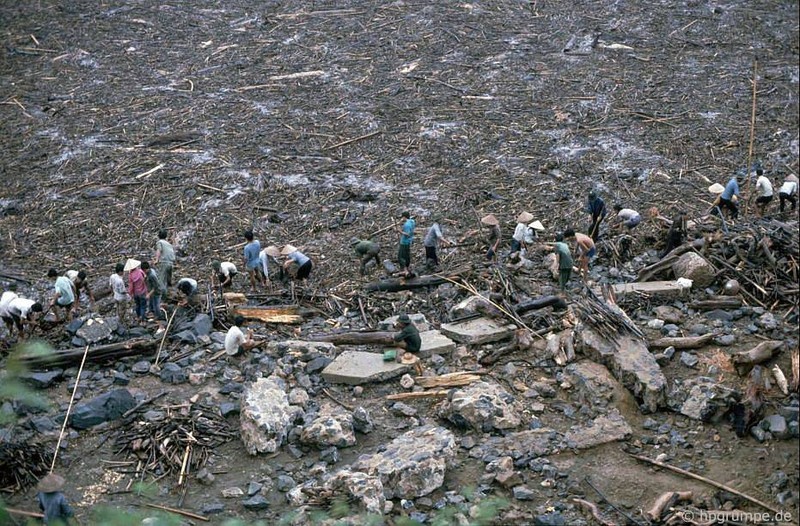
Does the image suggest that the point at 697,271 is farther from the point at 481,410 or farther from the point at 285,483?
Result: the point at 285,483

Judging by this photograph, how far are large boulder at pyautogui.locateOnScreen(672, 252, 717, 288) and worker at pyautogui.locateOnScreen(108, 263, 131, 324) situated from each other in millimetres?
7918

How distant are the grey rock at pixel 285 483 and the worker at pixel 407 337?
7.94 ft

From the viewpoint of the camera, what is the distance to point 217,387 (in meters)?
10.7

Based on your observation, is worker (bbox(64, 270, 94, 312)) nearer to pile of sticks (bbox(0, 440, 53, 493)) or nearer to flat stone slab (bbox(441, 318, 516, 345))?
pile of sticks (bbox(0, 440, 53, 493))

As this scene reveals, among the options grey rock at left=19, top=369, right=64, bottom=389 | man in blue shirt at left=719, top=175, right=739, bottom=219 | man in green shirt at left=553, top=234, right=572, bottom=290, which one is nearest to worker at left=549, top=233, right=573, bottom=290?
man in green shirt at left=553, top=234, right=572, bottom=290

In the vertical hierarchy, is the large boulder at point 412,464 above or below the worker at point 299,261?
above

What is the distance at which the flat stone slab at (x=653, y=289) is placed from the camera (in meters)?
12.0

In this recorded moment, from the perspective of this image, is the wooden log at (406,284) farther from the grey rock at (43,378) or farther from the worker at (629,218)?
the grey rock at (43,378)

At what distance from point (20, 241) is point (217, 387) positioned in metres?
6.46

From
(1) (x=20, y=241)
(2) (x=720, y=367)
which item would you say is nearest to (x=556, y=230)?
(2) (x=720, y=367)

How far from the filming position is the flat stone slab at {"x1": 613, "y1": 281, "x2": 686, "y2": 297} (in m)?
12.0

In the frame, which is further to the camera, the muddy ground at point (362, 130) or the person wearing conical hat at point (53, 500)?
the muddy ground at point (362, 130)

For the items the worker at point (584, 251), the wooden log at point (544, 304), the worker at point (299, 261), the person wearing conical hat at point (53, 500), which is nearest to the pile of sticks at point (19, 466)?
the person wearing conical hat at point (53, 500)

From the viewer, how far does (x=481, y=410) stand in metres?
9.62
